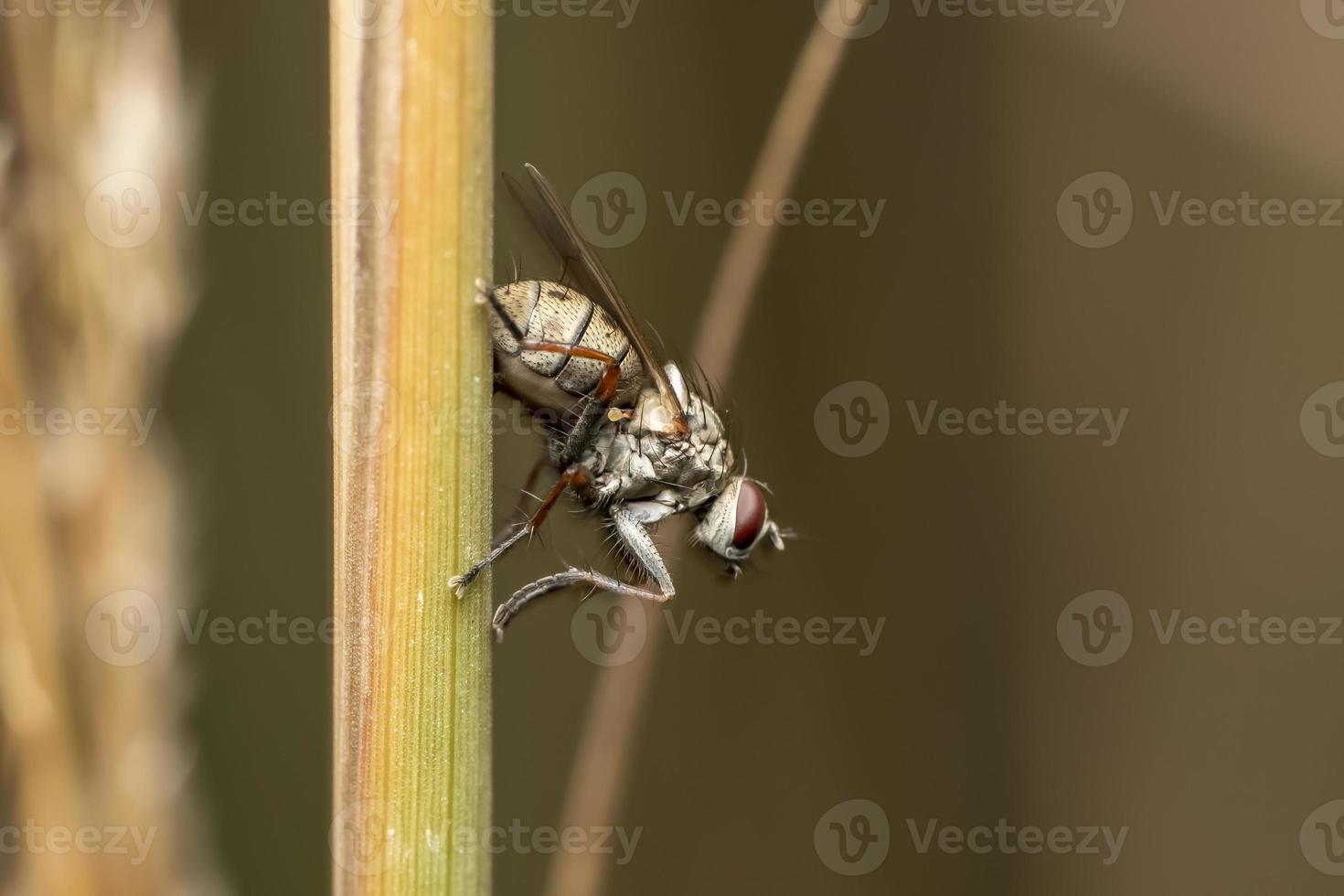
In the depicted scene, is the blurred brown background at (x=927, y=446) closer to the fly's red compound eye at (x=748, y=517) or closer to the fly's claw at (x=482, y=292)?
the fly's red compound eye at (x=748, y=517)

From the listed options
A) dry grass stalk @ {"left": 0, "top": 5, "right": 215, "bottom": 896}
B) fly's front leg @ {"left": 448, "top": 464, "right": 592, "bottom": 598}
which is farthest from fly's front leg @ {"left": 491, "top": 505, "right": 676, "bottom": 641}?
dry grass stalk @ {"left": 0, "top": 5, "right": 215, "bottom": 896}

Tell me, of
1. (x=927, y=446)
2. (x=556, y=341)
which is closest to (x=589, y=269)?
(x=556, y=341)

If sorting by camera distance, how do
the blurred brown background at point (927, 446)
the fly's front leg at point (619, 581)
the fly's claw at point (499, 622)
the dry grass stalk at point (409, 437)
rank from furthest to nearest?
1. the blurred brown background at point (927, 446)
2. the fly's front leg at point (619, 581)
3. the fly's claw at point (499, 622)
4. the dry grass stalk at point (409, 437)

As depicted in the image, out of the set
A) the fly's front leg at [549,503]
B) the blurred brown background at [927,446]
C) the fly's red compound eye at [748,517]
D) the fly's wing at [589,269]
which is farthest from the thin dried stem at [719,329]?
the blurred brown background at [927,446]

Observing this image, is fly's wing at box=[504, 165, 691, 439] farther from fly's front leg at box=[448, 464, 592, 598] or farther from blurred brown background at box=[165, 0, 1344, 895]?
blurred brown background at box=[165, 0, 1344, 895]

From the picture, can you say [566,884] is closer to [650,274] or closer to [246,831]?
[246,831]

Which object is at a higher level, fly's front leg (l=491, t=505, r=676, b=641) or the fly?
the fly

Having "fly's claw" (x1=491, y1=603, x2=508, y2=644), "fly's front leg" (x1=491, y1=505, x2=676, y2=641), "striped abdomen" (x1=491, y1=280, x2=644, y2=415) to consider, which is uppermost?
"striped abdomen" (x1=491, y1=280, x2=644, y2=415)
